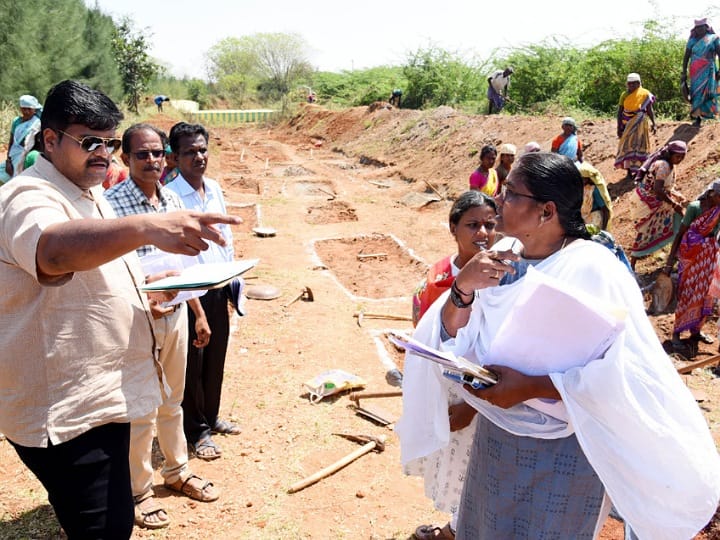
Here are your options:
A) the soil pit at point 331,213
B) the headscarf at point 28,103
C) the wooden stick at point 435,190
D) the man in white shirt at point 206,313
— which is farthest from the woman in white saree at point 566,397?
the wooden stick at point 435,190

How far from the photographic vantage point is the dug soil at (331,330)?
3277 millimetres

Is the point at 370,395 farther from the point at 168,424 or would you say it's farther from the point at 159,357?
the point at 159,357

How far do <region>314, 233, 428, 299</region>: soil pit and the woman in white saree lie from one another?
19.0 ft

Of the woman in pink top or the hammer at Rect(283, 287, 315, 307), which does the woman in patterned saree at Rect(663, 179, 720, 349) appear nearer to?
the woman in pink top

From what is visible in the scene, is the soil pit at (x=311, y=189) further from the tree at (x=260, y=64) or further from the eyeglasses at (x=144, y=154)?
the tree at (x=260, y=64)

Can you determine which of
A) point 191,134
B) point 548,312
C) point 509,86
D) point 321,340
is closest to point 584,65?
point 509,86

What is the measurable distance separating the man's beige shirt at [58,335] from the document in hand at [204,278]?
0.19 metres

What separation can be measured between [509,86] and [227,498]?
63.2 feet

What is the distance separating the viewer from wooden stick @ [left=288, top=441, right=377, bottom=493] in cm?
351

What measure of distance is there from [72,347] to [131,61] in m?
32.3

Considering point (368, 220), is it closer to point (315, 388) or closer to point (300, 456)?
point (315, 388)

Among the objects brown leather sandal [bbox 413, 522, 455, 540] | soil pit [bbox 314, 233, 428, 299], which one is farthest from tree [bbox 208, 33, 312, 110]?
brown leather sandal [bbox 413, 522, 455, 540]

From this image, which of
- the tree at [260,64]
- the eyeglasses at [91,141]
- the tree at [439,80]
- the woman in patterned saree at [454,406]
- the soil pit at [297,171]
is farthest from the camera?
the tree at [260,64]

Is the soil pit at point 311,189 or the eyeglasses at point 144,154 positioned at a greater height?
the eyeglasses at point 144,154
